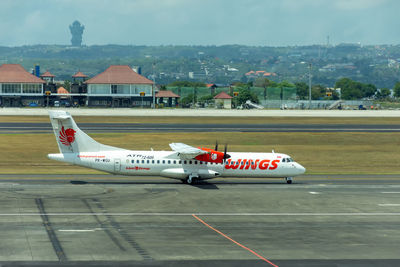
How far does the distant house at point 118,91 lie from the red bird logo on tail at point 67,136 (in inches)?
5163

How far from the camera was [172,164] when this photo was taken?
4747cm

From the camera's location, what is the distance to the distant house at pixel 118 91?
17775 cm

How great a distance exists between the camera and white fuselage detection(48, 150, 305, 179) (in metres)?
46.8

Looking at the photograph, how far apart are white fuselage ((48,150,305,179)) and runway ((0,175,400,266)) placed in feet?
4.05

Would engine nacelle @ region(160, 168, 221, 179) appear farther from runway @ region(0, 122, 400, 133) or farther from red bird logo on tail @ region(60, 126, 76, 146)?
runway @ region(0, 122, 400, 133)

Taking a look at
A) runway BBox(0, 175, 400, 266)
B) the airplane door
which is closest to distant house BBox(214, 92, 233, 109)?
runway BBox(0, 175, 400, 266)

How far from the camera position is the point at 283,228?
33.6 meters

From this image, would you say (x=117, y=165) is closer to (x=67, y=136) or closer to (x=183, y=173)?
(x=67, y=136)

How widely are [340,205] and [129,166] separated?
1766cm

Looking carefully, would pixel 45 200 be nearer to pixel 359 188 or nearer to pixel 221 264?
pixel 221 264

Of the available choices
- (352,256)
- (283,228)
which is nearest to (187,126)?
(283,228)

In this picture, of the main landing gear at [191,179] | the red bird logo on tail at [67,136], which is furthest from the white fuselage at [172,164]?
the red bird logo on tail at [67,136]

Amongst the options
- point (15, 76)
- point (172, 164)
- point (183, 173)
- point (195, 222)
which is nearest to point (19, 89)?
point (15, 76)

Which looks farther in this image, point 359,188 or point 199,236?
point 359,188
